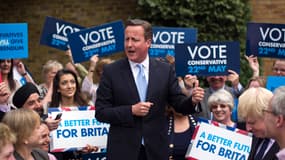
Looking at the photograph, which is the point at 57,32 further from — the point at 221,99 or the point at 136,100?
the point at 136,100

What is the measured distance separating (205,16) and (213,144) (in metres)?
5.99

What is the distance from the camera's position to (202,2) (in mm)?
11523

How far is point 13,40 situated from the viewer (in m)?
7.29

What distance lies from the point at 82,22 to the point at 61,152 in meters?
6.71

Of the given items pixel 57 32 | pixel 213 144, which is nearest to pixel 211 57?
pixel 213 144

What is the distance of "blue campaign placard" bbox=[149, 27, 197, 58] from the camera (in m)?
7.92

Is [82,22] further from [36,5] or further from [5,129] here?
[5,129]

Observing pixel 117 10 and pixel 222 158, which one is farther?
pixel 117 10

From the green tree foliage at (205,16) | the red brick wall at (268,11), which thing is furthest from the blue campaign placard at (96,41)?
the red brick wall at (268,11)

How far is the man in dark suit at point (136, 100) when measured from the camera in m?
5.04

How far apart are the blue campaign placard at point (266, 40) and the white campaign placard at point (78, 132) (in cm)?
243

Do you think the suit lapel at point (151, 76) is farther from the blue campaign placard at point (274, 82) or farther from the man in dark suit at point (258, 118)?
the blue campaign placard at point (274, 82)

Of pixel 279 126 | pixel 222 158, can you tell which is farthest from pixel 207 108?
pixel 279 126

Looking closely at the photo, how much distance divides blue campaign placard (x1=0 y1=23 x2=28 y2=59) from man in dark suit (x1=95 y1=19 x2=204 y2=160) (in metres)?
2.40
